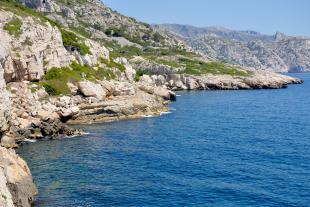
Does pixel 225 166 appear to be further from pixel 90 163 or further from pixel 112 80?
pixel 112 80

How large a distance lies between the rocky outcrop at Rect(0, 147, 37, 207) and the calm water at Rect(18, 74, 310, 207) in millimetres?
2711

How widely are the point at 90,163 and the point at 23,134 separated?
71.5ft

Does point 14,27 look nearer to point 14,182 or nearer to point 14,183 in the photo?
point 14,182

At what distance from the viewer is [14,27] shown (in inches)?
4424

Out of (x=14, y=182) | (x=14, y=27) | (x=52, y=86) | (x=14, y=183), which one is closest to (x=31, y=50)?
(x=14, y=27)

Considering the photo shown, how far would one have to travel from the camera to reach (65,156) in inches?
2830

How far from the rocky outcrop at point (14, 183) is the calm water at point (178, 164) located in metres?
2.71

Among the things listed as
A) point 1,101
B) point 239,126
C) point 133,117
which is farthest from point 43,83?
point 239,126

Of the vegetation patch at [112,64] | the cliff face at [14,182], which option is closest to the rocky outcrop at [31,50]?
the vegetation patch at [112,64]

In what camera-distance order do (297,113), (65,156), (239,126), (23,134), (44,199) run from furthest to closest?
(297,113), (239,126), (23,134), (65,156), (44,199)

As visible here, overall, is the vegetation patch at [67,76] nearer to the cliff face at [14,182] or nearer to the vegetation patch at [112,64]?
the vegetation patch at [112,64]

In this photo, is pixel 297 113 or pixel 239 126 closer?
pixel 239 126

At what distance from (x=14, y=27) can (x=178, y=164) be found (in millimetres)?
65867

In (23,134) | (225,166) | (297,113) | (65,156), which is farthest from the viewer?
(297,113)
